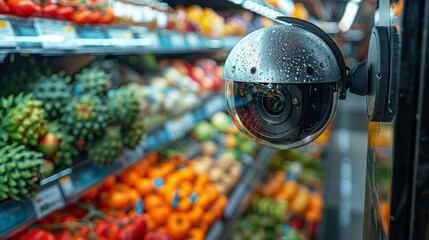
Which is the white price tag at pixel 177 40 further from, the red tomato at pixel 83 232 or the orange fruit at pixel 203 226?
the red tomato at pixel 83 232

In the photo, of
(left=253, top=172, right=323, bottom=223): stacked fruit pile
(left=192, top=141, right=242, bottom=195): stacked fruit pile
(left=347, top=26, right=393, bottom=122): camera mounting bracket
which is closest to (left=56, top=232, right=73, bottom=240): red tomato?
(left=347, top=26, right=393, bottom=122): camera mounting bracket

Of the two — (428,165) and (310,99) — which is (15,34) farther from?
(428,165)

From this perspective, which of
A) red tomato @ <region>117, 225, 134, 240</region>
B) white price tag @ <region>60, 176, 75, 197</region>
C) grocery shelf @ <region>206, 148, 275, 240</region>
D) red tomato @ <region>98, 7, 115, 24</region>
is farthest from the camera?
grocery shelf @ <region>206, 148, 275, 240</region>

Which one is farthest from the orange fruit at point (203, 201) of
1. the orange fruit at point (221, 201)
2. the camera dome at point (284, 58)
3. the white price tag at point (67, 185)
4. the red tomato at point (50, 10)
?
the camera dome at point (284, 58)

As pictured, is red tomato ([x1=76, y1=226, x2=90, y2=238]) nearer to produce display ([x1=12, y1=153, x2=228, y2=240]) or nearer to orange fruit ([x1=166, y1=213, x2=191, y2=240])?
produce display ([x1=12, y1=153, x2=228, y2=240])

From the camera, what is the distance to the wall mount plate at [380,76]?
88cm

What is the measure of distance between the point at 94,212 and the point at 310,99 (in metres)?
1.06

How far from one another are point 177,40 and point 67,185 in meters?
1.14

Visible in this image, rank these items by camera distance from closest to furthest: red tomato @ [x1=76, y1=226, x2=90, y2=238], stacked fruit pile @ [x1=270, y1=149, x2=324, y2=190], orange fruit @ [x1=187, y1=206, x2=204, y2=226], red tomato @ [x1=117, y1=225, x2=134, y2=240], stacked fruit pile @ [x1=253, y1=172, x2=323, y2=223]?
red tomato @ [x1=76, y1=226, x2=90, y2=238]
red tomato @ [x1=117, y1=225, x2=134, y2=240]
orange fruit @ [x1=187, y1=206, x2=204, y2=226]
stacked fruit pile @ [x1=253, y1=172, x2=323, y2=223]
stacked fruit pile @ [x1=270, y1=149, x2=324, y2=190]

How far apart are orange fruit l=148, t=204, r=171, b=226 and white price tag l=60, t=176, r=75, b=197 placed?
0.67 meters

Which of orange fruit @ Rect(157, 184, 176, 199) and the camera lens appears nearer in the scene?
the camera lens

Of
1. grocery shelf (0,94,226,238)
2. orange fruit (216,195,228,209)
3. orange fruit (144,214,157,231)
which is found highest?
grocery shelf (0,94,226,238)

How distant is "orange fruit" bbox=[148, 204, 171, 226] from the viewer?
2068 millimetres

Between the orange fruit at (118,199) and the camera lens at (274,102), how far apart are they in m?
1.10
